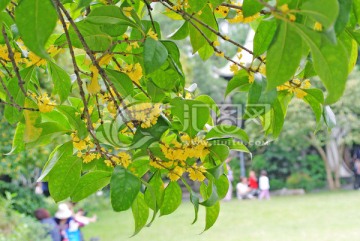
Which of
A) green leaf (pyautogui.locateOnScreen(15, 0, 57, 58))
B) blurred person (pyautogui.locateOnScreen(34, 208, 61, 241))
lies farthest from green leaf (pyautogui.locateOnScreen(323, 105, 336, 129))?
blurred person (pyautogui.locateOnScreen(34, 208, 61, 241))

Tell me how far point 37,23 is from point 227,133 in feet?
0.90

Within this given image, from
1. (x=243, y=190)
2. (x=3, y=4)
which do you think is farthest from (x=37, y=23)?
(x=243, y=190)

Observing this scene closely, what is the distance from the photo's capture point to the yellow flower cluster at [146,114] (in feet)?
1.75

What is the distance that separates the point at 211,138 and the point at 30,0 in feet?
0.89

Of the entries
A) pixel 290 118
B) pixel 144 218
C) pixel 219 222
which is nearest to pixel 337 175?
pixel 290 118

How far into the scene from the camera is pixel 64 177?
601 mm

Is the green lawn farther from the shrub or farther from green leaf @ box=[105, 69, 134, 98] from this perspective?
green leaf @ box=[105, 69, 134, 98]

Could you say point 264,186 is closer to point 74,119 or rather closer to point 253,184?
point 253,184

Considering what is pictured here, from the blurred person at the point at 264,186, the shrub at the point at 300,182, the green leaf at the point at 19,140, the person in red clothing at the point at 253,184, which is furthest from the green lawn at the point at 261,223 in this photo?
the green leaf at the point at 19,140

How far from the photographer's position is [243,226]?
5258mm

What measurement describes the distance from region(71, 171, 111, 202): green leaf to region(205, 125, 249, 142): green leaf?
4.5 inches

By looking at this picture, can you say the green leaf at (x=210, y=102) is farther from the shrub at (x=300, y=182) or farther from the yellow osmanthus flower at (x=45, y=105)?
the shrub at (x=300, y=182)

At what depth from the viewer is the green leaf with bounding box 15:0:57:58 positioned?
0.34 meters

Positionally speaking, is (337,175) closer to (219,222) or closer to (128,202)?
(219,222)
